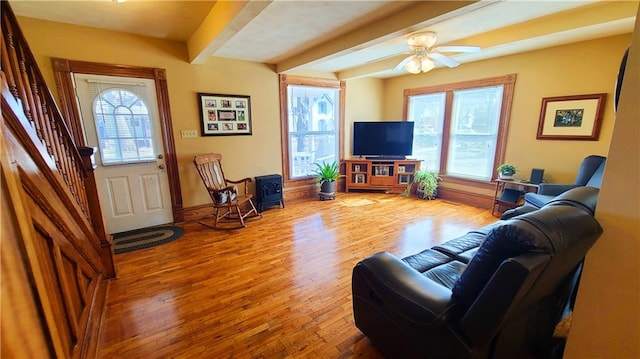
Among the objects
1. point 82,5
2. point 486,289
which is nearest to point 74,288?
point 486,289

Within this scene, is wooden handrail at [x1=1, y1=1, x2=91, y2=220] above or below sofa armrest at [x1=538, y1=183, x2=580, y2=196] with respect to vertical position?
above

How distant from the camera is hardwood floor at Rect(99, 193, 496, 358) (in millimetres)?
1695

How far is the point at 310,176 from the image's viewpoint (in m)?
5.11

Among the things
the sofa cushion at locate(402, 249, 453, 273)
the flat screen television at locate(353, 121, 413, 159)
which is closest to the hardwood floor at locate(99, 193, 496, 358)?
the sofa cushion at locate(402, 249, 453, 273)

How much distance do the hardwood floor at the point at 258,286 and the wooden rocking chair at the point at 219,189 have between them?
0.95 feet

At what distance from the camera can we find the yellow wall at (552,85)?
315cm

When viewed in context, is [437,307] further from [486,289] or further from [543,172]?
[543,172]

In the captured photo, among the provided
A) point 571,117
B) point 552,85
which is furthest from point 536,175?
point 552,85

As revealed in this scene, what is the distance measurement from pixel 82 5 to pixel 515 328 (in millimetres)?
3982

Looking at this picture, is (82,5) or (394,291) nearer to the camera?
(394,291)

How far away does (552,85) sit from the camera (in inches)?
140

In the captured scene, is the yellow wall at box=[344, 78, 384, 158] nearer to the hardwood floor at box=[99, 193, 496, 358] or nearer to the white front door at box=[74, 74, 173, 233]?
the hardwood floor at box=[99, 193, 496, 358]

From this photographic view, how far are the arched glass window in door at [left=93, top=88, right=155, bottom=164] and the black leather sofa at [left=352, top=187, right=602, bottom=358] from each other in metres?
3.29

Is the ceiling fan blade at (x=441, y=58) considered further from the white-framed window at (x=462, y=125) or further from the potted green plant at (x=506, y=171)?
the potted green plant at (x=506, y=171)
